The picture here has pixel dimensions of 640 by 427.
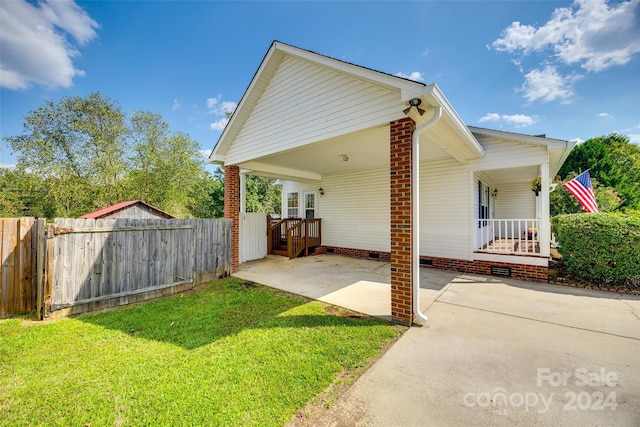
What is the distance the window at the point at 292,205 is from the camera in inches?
496

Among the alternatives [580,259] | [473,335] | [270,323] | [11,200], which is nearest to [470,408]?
[473,335]

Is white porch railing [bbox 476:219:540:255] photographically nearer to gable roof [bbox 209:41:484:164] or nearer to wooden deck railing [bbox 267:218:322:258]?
gable roof [bbox 209:41:484:164]

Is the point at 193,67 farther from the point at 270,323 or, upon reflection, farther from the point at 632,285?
the point at 632,285

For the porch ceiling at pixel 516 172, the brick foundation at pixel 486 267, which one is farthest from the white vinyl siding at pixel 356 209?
the porch ceiling at pixel 516 172

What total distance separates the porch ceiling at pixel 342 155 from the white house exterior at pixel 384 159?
4 cm

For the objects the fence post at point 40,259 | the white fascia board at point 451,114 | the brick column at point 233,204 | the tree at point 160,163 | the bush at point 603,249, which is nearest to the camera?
the white fascia board at point 451,114

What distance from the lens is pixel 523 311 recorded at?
14.0 feet

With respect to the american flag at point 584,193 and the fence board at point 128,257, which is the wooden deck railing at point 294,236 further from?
the american flag at point 584,193

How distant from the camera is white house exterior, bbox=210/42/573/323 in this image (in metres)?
3.91

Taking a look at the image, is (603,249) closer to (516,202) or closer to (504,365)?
(504,365)

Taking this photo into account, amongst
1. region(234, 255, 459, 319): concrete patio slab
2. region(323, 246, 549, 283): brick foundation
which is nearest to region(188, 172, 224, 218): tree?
region(234, 255, 459, 319): concrete patio slab

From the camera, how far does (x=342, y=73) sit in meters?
4.71

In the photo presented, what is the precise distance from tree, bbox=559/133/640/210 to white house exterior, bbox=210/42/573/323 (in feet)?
56.4

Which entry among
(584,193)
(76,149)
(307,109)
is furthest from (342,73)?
(76,149)
